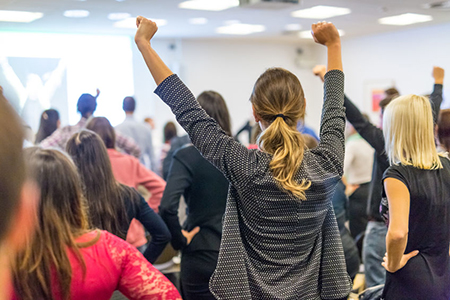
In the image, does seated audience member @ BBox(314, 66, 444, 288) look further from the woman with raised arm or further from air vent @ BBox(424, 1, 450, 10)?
air vent @ BBox(424, 1, 450, 10)

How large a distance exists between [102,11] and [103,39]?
7.30 ft

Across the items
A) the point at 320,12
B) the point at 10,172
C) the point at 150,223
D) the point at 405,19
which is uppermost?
the point at 320,12

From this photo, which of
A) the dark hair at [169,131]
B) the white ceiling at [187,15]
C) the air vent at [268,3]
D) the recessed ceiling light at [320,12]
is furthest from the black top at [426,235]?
the recessed ceiling light at [320,12]

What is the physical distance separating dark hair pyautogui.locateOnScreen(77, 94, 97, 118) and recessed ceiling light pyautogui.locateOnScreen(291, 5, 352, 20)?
4608 mm

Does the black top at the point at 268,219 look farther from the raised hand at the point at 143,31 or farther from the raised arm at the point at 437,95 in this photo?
the raised arm at the point at 437,95

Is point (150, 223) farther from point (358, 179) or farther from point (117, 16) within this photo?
point (117, 16)

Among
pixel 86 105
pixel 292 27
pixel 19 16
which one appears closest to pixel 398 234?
pixel 86 105

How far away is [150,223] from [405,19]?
756 centimetres

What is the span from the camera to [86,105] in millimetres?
3178

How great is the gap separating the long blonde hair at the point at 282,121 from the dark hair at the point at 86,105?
6.94ft

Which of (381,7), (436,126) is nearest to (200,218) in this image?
(436,126)

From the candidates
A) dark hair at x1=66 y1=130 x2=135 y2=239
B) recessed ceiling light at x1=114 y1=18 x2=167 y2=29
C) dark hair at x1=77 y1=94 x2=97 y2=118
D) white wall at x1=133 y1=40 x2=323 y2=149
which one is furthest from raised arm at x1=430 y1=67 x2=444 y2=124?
white wall at x1=133 y1=40 x2=323 y2=149

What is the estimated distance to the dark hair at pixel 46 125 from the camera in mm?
3240

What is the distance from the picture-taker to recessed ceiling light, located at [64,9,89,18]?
6.65m
